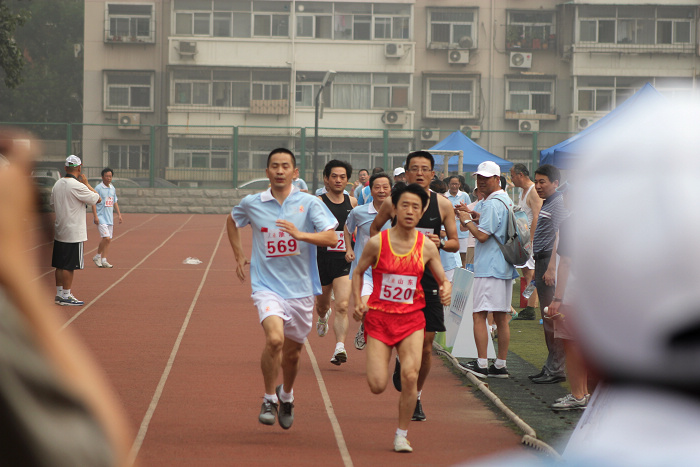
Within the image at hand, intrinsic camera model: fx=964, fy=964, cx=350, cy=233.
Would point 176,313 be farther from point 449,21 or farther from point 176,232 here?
point 449,21

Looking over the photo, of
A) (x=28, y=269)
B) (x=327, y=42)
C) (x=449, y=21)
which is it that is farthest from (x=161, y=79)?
(x=28, y=269)

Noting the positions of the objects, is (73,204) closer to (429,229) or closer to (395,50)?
(429,229)

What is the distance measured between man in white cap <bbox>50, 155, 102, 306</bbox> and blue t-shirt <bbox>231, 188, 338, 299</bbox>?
21.3 feet

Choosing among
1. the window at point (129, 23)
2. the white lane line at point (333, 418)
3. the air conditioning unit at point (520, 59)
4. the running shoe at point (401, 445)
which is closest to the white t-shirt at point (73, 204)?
the white lane line at point (333, 418)

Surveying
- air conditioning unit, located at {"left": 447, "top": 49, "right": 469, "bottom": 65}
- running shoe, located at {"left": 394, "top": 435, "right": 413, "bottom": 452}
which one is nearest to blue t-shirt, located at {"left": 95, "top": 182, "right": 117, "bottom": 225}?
running shoe, located at {"left": 394, "top": 435, "right": 413, "bottom": 452}

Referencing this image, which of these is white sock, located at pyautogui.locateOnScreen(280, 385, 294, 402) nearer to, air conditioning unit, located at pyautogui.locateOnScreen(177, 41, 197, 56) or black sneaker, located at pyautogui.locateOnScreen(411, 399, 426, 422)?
black sneaker, located at pyautogui.locateOnScreen(411, 399, 426, 422)

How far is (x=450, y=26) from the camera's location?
4488cm

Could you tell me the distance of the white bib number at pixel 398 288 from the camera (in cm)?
663

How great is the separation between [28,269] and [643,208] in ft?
1.98

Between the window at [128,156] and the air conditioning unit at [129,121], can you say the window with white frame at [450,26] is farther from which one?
the window at [128,156]

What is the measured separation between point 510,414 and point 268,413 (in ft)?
6.11

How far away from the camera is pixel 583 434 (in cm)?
Result: 101

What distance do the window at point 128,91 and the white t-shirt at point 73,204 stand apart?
31209 mm

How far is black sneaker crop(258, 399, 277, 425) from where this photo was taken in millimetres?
6789
